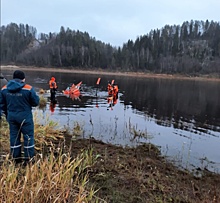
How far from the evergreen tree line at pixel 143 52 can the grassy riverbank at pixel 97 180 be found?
83212mm

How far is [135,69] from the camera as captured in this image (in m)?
93.6

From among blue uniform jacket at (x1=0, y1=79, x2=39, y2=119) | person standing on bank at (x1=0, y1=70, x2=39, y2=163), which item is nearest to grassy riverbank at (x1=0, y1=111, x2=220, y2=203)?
person standing on bank at (x1=0, y1=70, x2=39, y2=163)

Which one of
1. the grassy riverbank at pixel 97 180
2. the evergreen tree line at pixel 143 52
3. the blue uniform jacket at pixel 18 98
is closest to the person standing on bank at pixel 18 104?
the blue uniform jacket at pixel 18 98

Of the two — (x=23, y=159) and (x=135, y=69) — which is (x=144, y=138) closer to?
(x=23, y=159)

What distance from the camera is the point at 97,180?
5129mm

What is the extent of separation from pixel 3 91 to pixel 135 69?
89.5m

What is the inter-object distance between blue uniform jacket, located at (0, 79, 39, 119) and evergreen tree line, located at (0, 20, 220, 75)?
84914 mm

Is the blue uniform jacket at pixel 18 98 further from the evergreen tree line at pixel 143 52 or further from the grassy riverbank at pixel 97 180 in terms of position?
the evergreen tree line at pixel 143 52

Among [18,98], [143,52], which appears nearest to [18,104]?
[18,98]

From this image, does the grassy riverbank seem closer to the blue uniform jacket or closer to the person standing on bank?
the person standing on bank

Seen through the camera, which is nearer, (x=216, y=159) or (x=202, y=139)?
(x=216, y=159)

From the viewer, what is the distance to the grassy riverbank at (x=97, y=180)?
3.42m

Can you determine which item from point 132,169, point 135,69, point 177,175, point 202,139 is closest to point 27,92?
point 132,169

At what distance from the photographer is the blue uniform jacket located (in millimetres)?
5234
